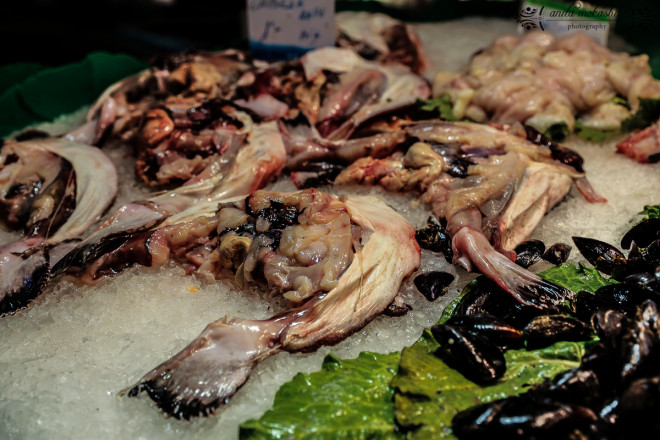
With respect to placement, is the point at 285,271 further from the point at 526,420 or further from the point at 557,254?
the point at 557,254

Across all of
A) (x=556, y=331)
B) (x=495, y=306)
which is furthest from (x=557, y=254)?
(x=556, y=331)

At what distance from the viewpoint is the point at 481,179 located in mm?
2854

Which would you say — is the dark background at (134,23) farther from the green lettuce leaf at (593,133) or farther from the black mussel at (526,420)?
the black mussel at (526,420)

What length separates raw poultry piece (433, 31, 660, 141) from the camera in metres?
3.64

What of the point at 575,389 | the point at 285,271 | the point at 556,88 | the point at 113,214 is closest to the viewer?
the point at 575,389

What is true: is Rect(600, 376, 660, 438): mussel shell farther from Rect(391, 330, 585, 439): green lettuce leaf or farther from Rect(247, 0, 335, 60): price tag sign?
Rect(247, 0, 335, 60): price tag sign

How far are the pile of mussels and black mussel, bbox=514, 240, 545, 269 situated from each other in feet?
0.76

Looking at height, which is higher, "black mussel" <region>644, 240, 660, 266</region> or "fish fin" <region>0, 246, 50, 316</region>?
"black mussel" <region>644, 240, 660, 266</region>

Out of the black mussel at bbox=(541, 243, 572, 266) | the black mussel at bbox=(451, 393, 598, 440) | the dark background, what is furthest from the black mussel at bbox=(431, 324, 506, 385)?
the dark background

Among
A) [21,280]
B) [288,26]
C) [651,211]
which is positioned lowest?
[21,280]

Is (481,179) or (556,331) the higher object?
(481,179)

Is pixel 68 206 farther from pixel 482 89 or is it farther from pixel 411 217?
pixel 482 89

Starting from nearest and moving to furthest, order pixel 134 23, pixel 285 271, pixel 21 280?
pixel 285 271, pixel 21 280, pixel 134 23

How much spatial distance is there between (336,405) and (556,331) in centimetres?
91
